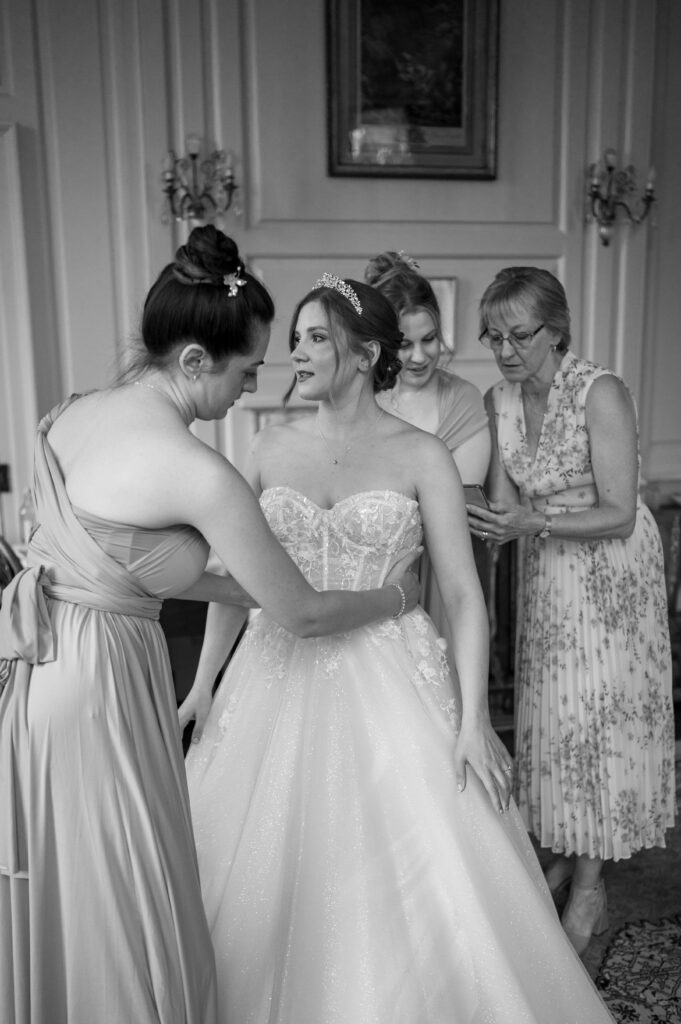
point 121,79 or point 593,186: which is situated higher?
point 121,79

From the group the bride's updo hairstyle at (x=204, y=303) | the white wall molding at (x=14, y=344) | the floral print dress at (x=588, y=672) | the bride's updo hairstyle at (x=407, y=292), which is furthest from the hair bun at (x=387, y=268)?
the white wall molding at (x=14, y=344)

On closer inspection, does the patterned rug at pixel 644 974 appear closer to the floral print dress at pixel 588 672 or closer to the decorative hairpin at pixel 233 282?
the floral print dress at pixel 588 672

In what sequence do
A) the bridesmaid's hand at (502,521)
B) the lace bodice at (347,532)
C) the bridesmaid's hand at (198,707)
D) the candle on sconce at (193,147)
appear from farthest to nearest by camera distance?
1. the candle on sconce at (193,147)
2. the bridesmaid's hand at (502,521)
3. the bridesmaid's hand at (198,707)
4. the lace bodice at (347,532)

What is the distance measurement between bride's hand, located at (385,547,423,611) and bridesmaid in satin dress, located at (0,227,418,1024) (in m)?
0.60

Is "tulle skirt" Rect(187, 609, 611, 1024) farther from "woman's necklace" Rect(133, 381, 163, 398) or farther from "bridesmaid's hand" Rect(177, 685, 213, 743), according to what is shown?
"woman's necklace" Rect(133, 381, 163, 398)

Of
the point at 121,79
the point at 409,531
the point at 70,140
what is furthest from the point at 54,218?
the point at 409,531

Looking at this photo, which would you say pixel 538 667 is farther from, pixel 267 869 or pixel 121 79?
pixel 121 79

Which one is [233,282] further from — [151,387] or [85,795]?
[85,795]

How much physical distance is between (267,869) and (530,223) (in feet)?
11.5

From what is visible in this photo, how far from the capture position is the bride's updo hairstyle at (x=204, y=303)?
145cm

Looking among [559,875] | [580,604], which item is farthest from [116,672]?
[559,875]

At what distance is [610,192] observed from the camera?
448 cm

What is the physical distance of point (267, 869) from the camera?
183 cm

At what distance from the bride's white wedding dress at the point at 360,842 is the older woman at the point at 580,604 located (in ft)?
1.58
